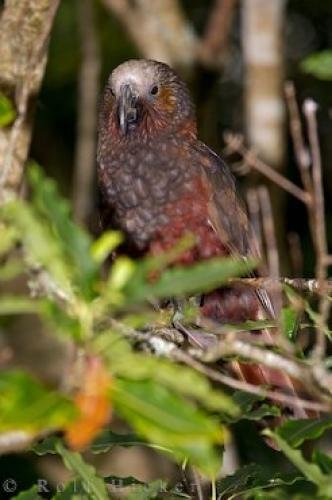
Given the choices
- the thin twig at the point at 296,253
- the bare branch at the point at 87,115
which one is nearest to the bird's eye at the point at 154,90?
the thin twig at the point at 296,253

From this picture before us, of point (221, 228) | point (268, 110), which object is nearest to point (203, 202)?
point (221, 228)

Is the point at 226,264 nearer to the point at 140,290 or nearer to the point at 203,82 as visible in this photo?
the point at 140,290

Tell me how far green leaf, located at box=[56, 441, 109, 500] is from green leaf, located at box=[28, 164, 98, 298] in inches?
22.3

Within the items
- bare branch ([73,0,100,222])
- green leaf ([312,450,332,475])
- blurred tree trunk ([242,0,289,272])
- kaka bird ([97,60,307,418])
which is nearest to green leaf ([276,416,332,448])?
green leaf ([312,450,332,475])

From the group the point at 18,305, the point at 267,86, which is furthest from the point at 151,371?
the point at 267,86

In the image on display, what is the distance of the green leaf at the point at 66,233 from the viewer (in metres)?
1.48

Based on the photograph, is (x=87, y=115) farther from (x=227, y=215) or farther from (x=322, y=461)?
(x=322, y=461)

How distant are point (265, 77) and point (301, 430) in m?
3.34

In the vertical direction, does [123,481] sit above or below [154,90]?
below

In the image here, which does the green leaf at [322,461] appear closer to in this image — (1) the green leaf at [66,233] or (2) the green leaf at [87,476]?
(2) the green leaf at [87,476]

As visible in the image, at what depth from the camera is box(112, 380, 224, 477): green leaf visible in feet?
4.44

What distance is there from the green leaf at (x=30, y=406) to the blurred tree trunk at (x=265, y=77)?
3719mm

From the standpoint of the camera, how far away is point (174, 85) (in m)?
3.87

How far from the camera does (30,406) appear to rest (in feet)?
4.47
